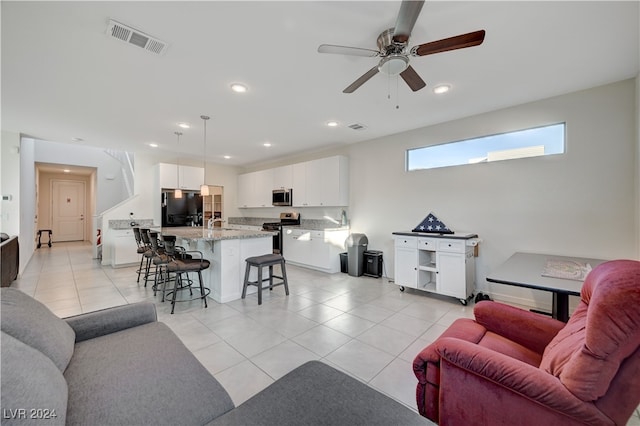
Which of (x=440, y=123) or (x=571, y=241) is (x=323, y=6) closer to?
(x=440, y=123)

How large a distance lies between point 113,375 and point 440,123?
15.6ft

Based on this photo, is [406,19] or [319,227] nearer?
[406,19]

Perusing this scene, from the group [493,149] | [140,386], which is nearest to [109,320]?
[140,386]

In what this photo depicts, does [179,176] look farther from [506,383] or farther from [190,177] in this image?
[506,383]

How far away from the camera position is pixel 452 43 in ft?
5.82

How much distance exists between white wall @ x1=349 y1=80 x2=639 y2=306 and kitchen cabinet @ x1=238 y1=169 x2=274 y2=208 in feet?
11.9

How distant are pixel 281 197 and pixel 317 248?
1814mm

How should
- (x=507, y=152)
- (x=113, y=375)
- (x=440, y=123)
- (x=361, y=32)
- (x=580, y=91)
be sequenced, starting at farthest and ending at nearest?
(x=440, y=123)
(x=507, y=152)
(x=580, y=91)
(x=361, y=32)
(x=113, y=375)

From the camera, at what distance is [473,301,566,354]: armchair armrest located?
5.12 ft

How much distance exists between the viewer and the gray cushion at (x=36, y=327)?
45.3 inches

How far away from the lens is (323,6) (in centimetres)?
181

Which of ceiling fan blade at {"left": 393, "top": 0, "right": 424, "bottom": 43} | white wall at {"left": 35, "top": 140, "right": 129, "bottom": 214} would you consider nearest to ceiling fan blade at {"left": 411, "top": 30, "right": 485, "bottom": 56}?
ceiling fan blade at {"left": 393, "top": 0, "right": 424, "bottom": 43}

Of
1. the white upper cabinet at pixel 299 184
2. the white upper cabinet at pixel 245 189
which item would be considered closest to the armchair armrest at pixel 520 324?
the white upper cabinet at pixel 299 184

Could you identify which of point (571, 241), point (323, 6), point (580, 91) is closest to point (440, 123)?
point (580, 91)
